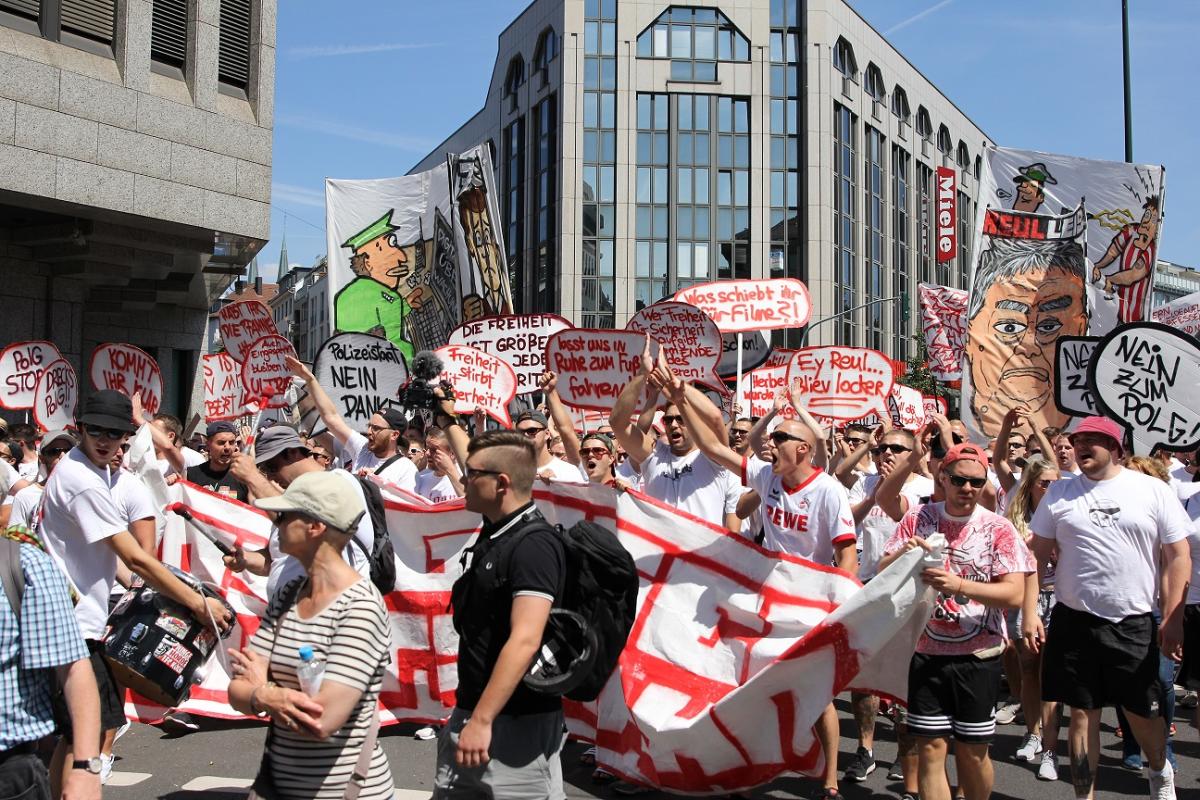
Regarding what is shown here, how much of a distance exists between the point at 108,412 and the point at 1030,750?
527cm

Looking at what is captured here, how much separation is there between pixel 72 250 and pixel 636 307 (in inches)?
1431

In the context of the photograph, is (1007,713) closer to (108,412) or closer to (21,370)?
(108,412)

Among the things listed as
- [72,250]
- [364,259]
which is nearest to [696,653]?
[364,259]

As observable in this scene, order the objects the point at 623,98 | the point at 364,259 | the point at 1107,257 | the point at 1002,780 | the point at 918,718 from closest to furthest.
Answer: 1. the point at 918,718
2. the point at 1002,780
3. the point at 1107,257
4. the point at 364,259
5. the point at 623,98

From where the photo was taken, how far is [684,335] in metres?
11.5

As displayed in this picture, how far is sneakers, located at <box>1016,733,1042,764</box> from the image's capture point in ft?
22.3

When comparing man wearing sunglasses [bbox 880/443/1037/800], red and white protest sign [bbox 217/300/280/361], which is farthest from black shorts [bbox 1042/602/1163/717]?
red and white protest sign [bbox 217/300/280/361]

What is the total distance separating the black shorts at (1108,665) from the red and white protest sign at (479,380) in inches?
242

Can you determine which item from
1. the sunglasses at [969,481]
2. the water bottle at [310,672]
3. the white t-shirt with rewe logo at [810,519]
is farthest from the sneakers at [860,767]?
the water bottle at [310,672]

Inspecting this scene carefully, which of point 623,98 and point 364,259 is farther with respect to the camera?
point 623,98

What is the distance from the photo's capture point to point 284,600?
331cm

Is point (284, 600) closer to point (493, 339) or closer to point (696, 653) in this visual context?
point (696, 653)

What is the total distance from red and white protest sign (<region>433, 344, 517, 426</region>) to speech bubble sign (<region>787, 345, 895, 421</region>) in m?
2.65

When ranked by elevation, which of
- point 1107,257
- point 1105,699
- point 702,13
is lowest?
point 1105,699
